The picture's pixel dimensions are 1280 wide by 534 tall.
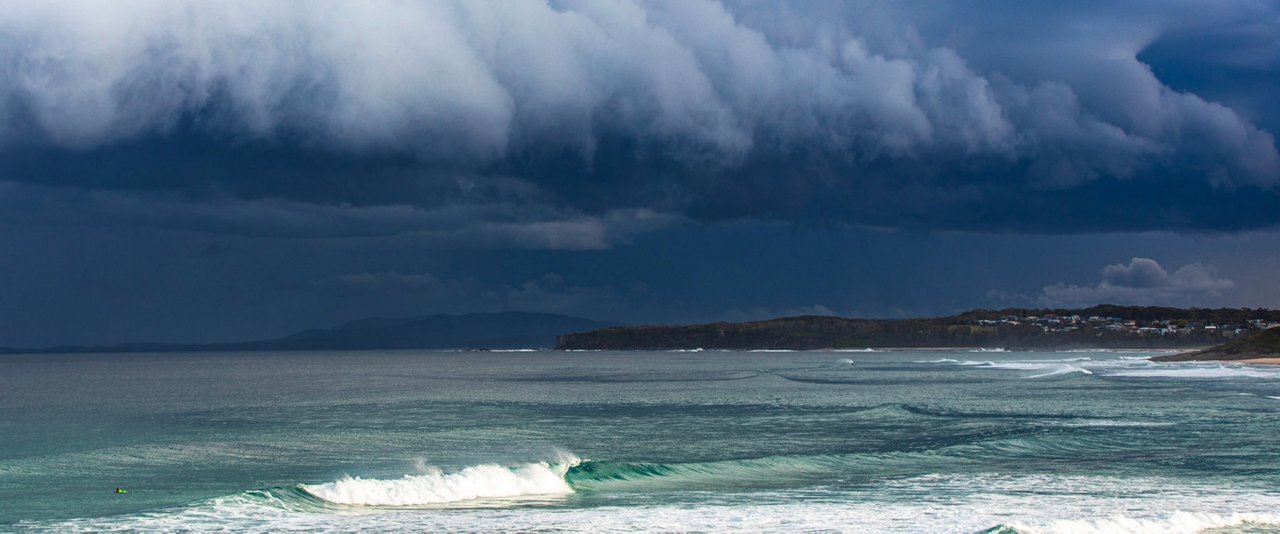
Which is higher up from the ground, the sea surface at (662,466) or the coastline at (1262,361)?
the coastline at (1262,361)

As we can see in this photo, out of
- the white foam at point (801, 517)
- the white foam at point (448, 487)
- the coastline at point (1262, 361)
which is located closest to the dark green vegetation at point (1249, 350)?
the coastline at point (1262, 361)

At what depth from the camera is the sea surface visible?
23016mm

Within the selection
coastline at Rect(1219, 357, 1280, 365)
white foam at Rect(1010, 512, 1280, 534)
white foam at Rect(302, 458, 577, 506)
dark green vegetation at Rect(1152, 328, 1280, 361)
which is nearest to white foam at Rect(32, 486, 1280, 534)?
white foam at Rect(1010, 512, 1280, 534)

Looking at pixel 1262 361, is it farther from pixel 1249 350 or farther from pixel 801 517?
pixel 801 517

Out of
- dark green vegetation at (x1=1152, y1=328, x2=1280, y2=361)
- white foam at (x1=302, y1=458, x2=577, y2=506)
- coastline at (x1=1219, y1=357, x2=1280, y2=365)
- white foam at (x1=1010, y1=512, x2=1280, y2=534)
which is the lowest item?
white foam at (x1=1010, y1=512, x2=1280, y2=534)

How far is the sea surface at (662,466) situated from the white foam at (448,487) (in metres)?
0.08

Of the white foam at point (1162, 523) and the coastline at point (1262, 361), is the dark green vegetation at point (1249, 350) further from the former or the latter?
the white foam at point (1162, 523)

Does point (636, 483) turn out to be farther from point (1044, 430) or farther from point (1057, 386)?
point (1057, 386)

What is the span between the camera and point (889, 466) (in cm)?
3198

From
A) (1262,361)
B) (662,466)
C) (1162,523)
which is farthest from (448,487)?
(1262,361)

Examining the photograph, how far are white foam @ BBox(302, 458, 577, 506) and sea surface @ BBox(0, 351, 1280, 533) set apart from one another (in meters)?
0.08

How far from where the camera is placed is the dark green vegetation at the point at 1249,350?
129625 millimetres

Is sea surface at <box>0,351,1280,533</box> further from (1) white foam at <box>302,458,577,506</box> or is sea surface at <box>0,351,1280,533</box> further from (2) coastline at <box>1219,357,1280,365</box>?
(2) coastline at <box>1219,357,1280,365</box>

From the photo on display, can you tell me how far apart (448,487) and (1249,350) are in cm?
13140
